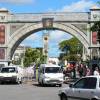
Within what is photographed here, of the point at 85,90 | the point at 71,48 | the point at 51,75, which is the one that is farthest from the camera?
the point at 71,48

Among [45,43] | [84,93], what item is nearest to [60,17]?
[84,93]

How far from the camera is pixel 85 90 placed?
2100cm

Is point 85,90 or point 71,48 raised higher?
point 71,48

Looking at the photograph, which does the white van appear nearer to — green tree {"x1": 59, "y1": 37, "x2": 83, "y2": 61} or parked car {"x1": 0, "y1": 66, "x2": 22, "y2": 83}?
parked car {"x1": 0, "y1": 66, "x2": 22, "y2": 83}

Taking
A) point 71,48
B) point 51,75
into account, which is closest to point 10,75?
point 51,75

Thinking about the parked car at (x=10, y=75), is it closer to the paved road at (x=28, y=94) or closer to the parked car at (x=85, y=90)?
the paved road at (x=28, y=94)

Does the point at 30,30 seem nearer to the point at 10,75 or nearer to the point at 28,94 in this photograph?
the point at 10,75

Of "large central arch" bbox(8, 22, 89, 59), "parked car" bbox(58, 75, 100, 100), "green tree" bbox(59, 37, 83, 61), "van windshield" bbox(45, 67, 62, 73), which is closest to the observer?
"parked car" bbox(58, 75, 100, 100)

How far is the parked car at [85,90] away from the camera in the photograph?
20.4 meters

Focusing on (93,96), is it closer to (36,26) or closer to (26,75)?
(26,75)

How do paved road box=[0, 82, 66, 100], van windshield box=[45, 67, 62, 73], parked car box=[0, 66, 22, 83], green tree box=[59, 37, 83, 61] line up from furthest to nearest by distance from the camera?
green tree box=[59, 37, 83, 61]
parked car box=[0, 66, 22, 83]
van windshield box=[45, 67, 62, 73]
paved road box=[0, 82, 66, 100]

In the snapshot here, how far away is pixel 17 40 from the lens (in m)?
83.8

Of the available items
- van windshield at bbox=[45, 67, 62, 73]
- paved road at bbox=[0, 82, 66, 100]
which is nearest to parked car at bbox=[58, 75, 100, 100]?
paved road at bbox=[0, 82, 66, 100]

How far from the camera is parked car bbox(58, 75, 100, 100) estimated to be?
66.9 ft
